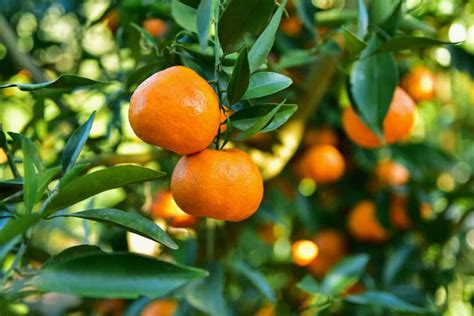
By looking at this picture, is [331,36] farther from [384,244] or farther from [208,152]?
[384,244]

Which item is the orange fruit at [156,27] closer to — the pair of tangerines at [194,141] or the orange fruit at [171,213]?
the orange fruit at [171,213]

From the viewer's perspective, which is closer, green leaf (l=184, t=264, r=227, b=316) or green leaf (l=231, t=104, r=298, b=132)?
green leaf (l=231, t=104, r=298, b=132)

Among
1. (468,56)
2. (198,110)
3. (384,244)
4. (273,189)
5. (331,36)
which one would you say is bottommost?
(384,244)

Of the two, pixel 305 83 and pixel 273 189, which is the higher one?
pixel 305 83

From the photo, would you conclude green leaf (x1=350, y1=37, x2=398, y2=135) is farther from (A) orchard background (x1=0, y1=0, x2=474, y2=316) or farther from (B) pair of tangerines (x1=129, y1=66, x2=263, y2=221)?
(B) pair of tangerines (x1=129, y1=66, x2=263, y2=221)

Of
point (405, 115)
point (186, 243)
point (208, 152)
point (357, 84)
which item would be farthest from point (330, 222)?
point (208, 152)

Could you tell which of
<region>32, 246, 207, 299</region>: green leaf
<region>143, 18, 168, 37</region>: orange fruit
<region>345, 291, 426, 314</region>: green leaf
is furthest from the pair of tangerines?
<region>143, 18, 168, 37</region>: orange fruit
